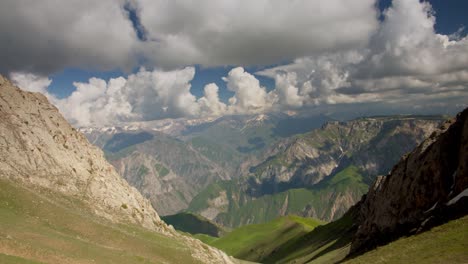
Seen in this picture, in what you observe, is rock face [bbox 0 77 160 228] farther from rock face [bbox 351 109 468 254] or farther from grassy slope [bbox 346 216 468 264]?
grassy slope [bbox 346 216 468 264]

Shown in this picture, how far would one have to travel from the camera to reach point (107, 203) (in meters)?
85.6

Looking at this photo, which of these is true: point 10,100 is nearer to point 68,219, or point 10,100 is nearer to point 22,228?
point 68,219

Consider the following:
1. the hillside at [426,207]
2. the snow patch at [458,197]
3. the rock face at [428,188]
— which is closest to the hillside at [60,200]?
the hillside at [426,207]

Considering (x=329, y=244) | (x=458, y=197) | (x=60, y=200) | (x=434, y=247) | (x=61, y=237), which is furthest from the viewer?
(x=329, y=244)

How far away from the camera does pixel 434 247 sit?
1710 inches

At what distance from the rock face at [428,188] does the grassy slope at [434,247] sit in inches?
141

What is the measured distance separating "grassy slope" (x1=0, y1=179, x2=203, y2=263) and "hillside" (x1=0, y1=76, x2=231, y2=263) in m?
0.14

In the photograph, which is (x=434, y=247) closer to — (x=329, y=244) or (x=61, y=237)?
(x=61, y=237)

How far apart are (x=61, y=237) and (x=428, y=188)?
200 feet

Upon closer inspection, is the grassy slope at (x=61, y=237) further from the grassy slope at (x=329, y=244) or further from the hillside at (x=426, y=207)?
the grassy slope at (x=329, y=244)

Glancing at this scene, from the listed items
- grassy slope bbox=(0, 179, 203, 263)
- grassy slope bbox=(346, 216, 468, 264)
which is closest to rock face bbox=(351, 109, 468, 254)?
grassy slope bbox=(346, 216, 468, 264)

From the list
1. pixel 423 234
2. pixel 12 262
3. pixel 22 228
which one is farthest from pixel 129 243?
pixel 423 234

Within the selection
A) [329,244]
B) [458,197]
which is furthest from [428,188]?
[329,244]

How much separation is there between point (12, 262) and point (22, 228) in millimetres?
16210
